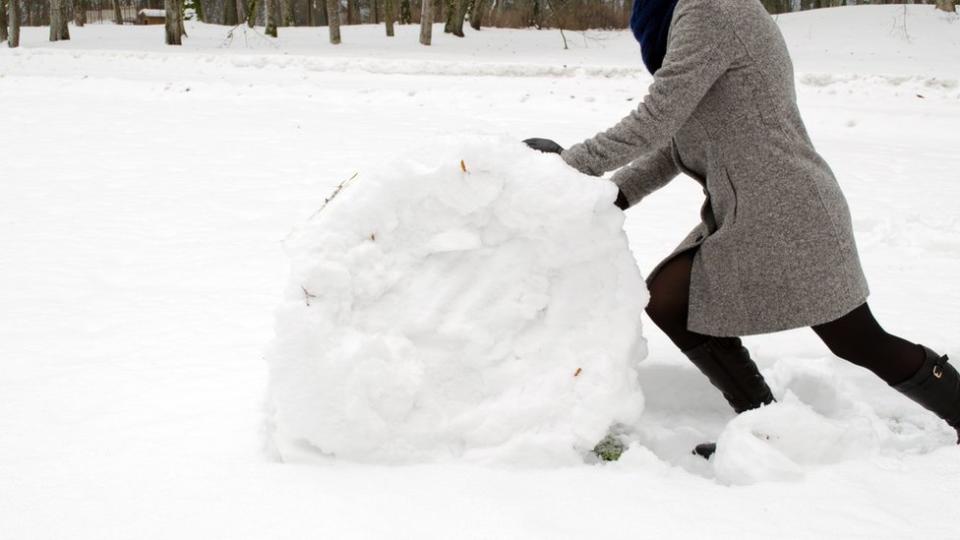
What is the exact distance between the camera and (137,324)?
3.41 metres

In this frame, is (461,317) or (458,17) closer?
(461,317)

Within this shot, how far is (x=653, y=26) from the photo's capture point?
2.04 meters

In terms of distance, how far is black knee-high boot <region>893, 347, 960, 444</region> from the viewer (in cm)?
216

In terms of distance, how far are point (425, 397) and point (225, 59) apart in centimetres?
1599

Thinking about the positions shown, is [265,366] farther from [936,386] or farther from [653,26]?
[936,386]

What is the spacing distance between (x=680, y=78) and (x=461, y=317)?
0.83m

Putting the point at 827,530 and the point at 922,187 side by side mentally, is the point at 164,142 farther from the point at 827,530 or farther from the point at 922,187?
the point at 827,530

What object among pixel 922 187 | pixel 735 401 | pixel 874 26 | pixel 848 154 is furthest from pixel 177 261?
pixel 874 26

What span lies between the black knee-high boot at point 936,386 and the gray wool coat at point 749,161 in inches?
12.3

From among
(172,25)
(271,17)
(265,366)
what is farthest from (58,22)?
(265,366)

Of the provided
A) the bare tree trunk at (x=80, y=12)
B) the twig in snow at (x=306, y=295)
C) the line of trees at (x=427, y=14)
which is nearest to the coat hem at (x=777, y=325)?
the twig in snow at (x=306, y=295)

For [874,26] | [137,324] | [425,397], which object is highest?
[874,26]

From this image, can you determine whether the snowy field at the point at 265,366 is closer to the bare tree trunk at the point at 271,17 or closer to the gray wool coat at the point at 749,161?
the gray wool coat at the point at 749,161

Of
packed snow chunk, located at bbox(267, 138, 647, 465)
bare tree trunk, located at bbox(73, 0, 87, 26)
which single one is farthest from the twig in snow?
bare tree trunk, located at bbox(73, 0, 87, 26)
